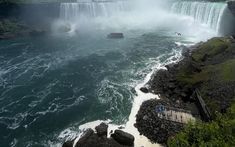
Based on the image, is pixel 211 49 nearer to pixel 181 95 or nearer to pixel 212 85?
pixel 212 85

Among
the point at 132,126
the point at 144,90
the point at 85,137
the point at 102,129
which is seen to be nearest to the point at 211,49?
the point at 144,90

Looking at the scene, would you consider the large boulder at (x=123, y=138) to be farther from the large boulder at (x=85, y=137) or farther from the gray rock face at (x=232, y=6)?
the gray rock face at (x=232, y=6)

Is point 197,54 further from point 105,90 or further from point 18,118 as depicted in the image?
point 18,118

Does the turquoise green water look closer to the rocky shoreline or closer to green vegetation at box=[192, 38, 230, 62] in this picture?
the rocky shoreline

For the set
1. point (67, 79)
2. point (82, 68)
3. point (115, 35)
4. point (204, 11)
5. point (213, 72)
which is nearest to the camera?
point (213, 72)

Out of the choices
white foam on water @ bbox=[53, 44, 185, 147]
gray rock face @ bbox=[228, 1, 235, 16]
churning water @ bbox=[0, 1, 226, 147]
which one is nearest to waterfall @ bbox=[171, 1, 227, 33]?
churning water @ bbox=[0, 1, 226, 147]

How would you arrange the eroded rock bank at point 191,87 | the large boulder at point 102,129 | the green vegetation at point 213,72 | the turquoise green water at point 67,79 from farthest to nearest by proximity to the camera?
the turquoise green water at point 67,79 < the green vegetation at point 213,72 < the eroded rock bank at point 191,87 < the large boulder at point 102,129

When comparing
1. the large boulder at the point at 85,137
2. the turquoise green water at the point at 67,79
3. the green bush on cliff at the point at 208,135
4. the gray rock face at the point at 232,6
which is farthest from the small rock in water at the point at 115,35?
the green bush on cliff at the point at 208,135
